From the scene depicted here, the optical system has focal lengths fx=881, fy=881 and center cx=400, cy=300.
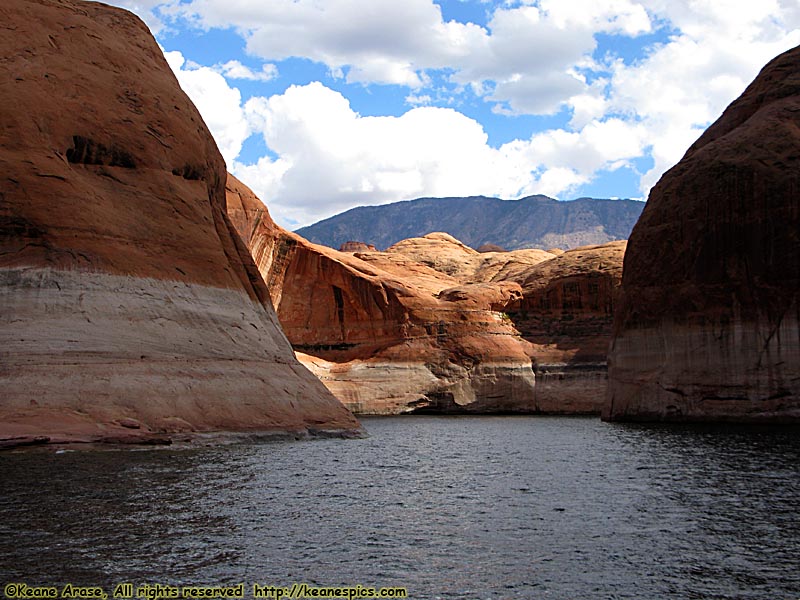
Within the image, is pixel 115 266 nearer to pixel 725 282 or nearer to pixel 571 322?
pixel 725 282

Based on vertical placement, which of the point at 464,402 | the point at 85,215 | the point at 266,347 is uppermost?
the point at 85,215

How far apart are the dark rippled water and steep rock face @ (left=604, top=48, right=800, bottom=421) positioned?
49.4ft

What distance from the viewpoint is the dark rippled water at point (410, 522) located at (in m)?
13.0

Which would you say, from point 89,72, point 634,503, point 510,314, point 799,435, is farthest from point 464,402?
point 634,503

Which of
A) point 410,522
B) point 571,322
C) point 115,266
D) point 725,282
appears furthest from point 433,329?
point 410,522

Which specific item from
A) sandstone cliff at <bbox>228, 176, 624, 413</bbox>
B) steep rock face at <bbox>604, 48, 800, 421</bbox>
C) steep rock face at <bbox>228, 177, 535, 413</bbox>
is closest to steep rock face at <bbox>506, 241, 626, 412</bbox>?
sandstone cliff at <bbox>228, 176, 624, 413</bbox>

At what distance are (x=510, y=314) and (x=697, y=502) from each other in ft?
181

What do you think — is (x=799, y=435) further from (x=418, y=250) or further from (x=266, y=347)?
(x=418, y=250)

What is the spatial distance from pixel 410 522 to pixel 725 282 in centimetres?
3158

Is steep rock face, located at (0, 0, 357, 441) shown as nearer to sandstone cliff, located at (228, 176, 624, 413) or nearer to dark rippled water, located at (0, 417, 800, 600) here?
dark rippled water, located at (0, 417, 800, 600)

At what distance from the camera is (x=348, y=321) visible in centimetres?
7375

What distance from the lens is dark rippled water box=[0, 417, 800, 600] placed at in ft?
42.7

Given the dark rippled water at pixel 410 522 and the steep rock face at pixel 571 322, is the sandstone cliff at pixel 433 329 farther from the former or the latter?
the dark rippled water at pixel 410 522

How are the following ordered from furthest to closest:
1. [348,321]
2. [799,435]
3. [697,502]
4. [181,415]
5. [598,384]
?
[348,321] < [598,384] < [799,435] < [181,415] < [697,502]
